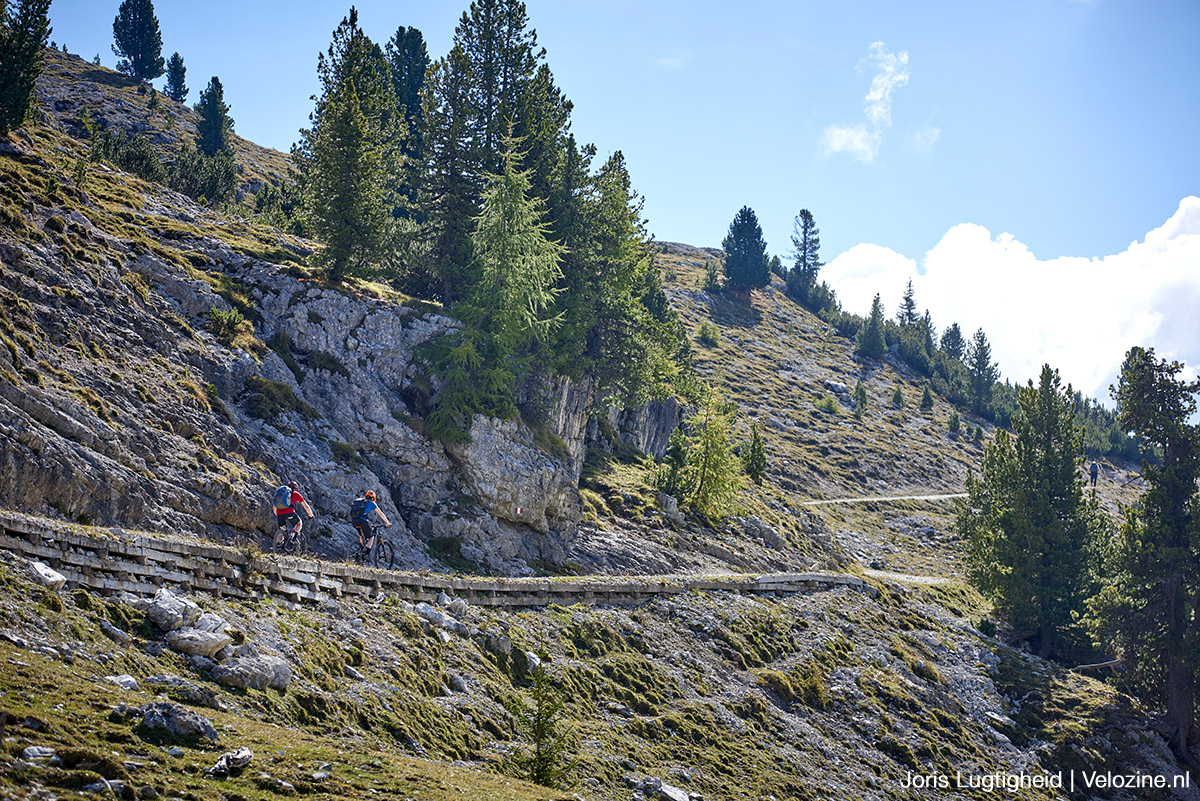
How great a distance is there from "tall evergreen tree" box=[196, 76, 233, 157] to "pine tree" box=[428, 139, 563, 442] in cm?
7157

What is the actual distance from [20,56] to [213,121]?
2796 inches

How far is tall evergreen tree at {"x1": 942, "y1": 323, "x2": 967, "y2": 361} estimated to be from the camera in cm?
15393

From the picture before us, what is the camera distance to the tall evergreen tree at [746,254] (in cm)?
14925

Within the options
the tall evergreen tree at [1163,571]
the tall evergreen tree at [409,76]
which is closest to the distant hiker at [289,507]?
the tall evergreen tree at [409,76]

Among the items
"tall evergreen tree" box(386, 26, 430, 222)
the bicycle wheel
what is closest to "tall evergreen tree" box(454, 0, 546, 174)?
"tall evergreen tree" box(386, 26, 430, 222)

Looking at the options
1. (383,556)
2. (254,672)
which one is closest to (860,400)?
(383,556)

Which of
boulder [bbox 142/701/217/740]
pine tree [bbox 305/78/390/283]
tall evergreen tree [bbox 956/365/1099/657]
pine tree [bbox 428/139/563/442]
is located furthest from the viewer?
tall evergreen tree [bbox 956/365/1099/657]

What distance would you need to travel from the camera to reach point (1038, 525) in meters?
51.2

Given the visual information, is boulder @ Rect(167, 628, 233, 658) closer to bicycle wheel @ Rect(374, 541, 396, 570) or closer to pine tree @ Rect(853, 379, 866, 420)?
bicycle wheel @ Rect(374, 541, 396, 570)

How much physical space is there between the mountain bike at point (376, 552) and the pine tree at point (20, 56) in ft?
70.4

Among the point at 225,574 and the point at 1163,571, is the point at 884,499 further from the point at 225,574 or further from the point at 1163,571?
the point at 225,574

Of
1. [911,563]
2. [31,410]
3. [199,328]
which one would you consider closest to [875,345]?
[911,563]

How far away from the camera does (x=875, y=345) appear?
139000mm

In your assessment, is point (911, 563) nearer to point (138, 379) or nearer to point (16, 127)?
point (138, 379)
